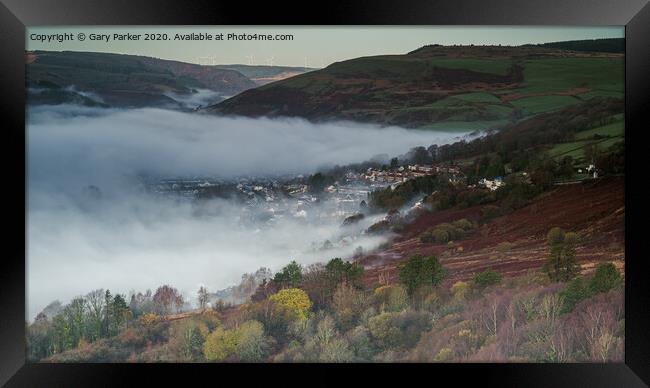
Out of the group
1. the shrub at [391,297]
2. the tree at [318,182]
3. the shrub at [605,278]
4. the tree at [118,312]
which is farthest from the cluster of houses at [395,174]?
the tree at [118,312]

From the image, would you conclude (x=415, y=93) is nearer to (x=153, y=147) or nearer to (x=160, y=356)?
(x=153, y=147)

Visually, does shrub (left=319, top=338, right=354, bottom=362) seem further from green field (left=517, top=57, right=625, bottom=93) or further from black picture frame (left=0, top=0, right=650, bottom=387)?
green field (left=517, top=57, right=625, bottom=93)

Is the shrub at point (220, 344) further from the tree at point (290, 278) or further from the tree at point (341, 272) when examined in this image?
the tree at point (341, 272)

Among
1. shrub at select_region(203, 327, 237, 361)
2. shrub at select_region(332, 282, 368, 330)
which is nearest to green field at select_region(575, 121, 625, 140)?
shrub at select_region(332, 282, 368, 330)

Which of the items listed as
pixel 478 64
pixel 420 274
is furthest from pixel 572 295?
pixel 478 64

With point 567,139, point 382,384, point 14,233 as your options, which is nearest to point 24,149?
point 14,233

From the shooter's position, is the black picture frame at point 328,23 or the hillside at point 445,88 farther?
the hillside at point 445,88
